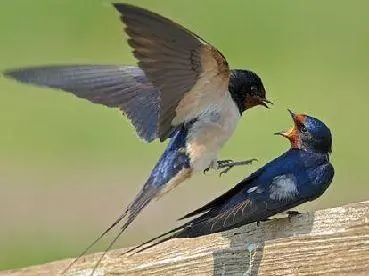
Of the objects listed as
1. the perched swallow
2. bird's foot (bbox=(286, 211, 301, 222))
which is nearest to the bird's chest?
the perched swallow

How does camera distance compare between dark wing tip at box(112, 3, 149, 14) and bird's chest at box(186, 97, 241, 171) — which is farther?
bird's chest at box(186, 97, 241, 171)

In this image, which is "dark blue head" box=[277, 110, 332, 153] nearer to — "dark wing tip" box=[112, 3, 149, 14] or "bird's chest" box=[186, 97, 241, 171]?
"bird's chest" box=[186, 97, 241, 171]

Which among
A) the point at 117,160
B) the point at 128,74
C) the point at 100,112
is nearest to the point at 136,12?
the point at 128,74

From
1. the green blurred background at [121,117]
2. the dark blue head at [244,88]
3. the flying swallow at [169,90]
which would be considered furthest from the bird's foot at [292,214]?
the green blurred background at [121,117]

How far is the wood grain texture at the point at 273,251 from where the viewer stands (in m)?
3.01

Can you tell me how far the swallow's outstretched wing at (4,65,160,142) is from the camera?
3742 millimetres

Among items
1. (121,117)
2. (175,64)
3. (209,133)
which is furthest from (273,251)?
(121,117)

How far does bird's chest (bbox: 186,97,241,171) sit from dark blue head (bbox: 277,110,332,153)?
1.08 feet

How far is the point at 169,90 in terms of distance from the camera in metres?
3.35

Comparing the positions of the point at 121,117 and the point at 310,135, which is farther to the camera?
the point at 121,117

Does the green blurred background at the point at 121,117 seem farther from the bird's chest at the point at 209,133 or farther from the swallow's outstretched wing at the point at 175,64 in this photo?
the swallow's outstretched wing at the point at 175,64

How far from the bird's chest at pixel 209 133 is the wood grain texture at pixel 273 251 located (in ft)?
1.94

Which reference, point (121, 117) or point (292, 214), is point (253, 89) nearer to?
point (292, 214)

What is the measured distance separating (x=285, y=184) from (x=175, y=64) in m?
0.39
